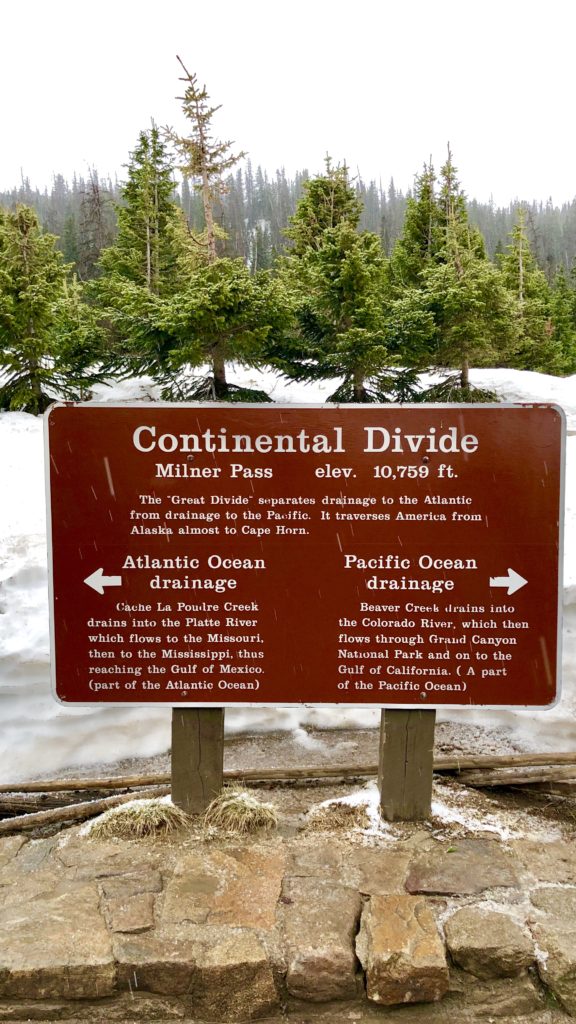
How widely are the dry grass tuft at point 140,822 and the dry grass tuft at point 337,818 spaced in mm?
641

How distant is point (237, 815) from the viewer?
3.58 meters

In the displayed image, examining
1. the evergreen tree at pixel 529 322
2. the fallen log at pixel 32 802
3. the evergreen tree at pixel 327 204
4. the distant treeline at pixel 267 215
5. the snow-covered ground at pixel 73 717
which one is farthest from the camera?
the distant treeline at pixel 267 215

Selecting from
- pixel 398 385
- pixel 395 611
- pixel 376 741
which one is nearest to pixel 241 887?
pixel 395 611

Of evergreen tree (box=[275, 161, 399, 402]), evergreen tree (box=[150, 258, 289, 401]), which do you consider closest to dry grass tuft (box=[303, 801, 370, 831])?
evergreen tree (box=[150, 258, 289, 401])

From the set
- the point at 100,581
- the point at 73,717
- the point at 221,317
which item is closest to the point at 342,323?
the point at 221,317

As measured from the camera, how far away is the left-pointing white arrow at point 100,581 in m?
3.39

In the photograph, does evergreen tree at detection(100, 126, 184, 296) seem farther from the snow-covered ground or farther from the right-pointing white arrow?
the right-pointing white arrow

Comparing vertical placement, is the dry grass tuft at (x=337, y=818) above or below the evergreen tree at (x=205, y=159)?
below

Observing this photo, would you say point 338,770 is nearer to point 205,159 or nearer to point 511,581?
point 511,581

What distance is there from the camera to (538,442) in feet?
10.7

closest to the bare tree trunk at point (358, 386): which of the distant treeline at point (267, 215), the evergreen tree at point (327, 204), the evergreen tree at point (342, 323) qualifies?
the evergreen tree at point (342, 323)

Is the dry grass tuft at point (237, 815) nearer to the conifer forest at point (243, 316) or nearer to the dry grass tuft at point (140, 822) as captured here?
the dry grass tuft at point (140, 822)

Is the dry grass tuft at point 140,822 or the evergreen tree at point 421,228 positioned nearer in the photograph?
the dry grass tuft at point 140,822

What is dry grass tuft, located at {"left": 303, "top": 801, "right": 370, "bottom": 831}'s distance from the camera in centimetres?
361
